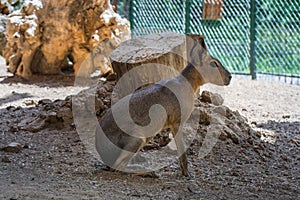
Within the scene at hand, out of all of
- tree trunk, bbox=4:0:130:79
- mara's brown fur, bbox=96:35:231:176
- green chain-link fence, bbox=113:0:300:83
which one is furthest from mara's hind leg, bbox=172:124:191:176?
green chain-link fence, bbox=113:0:300:83

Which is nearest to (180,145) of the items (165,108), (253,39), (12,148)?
(165,108)

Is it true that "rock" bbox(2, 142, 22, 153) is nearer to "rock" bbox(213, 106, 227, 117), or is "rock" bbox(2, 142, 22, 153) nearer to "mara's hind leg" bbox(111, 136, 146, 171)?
"mara's hind leg" bbox(111, 136, 146, 171)

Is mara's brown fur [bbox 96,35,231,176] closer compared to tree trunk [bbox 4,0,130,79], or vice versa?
mara's brown fur [bbox 96,35,231,176]

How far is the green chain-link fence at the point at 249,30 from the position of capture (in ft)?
35.6

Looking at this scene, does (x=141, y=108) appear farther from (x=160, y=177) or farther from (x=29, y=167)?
(x=29, y=167)

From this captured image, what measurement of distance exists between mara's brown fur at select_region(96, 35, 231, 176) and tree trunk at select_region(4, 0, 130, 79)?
5.40 metres

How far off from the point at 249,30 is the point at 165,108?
286 inches

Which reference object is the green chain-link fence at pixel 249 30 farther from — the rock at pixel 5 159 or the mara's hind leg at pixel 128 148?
the rock at pixel 5 159

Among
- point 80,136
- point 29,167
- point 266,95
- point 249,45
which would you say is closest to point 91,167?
point 29,167

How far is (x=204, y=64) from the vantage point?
4.79 meters

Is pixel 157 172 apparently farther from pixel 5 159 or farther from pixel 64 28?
pixel 64 28

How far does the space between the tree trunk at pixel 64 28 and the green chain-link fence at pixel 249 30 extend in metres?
2.68

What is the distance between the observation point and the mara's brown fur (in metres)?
4.39

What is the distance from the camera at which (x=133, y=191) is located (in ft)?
13.5
